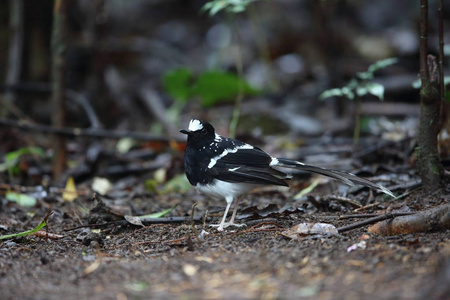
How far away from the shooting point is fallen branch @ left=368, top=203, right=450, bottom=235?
9.99 ft

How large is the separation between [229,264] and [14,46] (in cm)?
564

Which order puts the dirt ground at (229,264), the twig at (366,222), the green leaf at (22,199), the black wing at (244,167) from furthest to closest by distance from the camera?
the green leaf at (22,199), the black wing at (244,167), the twig at (366,222), the dirt ground at (229,264)

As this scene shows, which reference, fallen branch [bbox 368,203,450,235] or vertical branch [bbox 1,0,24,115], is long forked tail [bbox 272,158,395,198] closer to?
fallen branch [bbox 368,203,450,235]

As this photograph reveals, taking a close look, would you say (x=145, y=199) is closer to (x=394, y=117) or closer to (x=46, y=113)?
(x=46, y=113)

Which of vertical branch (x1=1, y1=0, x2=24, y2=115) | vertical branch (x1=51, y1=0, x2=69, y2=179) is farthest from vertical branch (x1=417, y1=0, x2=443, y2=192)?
vertical branch (x1=1, y1=0, x2=24, y2=115)

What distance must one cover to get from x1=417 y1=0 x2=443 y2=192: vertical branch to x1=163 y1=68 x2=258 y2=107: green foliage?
462 cm

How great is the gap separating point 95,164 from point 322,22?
149 inches

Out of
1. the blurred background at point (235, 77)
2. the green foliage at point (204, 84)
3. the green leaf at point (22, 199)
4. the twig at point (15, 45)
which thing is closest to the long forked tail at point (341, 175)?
the blurred background at point (235, 77)

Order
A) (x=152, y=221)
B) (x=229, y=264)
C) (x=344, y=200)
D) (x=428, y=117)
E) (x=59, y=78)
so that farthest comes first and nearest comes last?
(x=59, y=78)
(x=344, y=200)
(x=152, y=221)
(x=428, y=117)
(x=229, y=264)

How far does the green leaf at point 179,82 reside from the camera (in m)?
8.12

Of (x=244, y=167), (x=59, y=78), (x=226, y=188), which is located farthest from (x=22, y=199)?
(x=244, y=167)

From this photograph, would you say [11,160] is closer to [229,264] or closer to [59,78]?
[59,78]

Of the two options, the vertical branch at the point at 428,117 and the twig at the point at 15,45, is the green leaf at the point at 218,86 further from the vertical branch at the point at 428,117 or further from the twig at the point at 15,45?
the vertical branch at the point at 428,117

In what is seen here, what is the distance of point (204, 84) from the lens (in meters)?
8.45
